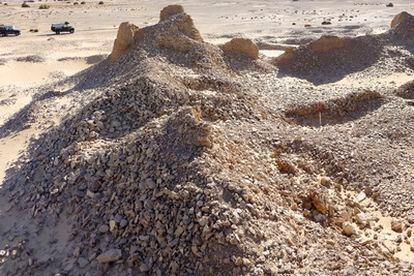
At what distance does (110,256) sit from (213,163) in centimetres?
229

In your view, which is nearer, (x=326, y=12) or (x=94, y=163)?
(x=94, y=163)

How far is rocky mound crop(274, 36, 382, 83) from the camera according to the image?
61.4ft

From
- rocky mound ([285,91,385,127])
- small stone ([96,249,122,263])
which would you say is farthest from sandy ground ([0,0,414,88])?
small stone ([96,249,122,263])

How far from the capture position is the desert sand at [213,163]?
8.05 m

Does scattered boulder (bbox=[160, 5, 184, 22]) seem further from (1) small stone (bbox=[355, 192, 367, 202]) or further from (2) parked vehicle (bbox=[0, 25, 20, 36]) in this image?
(2) parked vehicle (bbox=[0, 25, 20, 36])

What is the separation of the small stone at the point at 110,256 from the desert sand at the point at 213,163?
22mm

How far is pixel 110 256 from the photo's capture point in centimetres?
824

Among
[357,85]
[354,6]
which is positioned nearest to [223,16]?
[354,6]

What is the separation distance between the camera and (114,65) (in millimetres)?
16922

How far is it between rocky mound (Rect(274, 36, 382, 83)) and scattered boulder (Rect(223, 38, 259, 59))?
109cm

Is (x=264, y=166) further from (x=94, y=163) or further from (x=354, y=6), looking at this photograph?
(x=354, y=6)

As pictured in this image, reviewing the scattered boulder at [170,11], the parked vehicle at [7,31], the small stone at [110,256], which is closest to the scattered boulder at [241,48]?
the scattered boulder at [170,11]

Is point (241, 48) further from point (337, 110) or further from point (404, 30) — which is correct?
point (404, 30)

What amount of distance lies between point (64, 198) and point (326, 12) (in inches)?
1704
